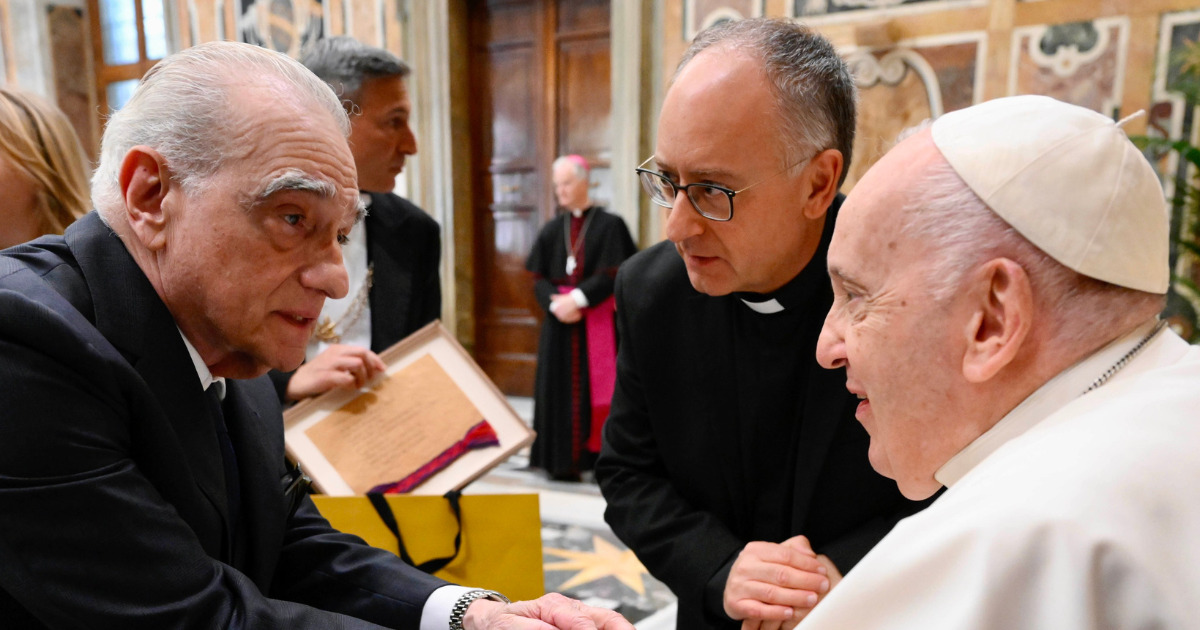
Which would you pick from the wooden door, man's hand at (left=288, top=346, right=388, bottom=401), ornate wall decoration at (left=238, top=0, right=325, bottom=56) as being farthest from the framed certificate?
ornate wall decoration at (left=238, top=0, right=325, bottom=56)

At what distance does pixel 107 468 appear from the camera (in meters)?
1.03

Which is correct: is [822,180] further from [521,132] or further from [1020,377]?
[521,132]

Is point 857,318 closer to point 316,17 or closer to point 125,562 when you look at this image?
point 125,562

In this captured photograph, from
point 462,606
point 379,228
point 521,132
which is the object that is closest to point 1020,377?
point 462,606

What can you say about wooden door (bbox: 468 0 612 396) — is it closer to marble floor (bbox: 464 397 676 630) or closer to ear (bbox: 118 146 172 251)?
marble floor (bbox: 464 397 676 630)

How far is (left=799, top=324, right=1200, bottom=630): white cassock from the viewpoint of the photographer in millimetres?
701

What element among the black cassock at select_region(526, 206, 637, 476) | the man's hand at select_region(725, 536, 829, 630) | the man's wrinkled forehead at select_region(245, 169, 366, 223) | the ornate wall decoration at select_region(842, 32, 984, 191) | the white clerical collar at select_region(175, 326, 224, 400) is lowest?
the black cassock at select_region(526, 206, 637, 476)

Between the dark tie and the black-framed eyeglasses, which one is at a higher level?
the black-framed eyeglasses

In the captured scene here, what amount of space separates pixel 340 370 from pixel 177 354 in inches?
37.0

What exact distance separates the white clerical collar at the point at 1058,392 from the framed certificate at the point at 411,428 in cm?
136

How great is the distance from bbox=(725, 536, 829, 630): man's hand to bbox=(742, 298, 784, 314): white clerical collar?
0.46 m

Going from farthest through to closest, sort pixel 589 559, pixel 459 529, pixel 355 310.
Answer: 1. pixel 589 559
2. pixel 355 310
3. pixel 459 529

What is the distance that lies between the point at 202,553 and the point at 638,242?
567 centimetres

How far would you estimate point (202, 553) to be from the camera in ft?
3.67
